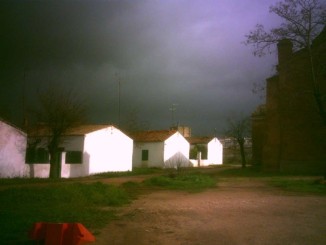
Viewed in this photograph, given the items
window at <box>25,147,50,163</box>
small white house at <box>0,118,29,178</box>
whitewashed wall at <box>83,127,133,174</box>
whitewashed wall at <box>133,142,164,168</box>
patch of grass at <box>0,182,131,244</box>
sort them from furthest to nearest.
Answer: whitewashed wall at <box>133,142,164,168</box>, whitewashed wall at <box>83,127,133,174</box>, window at <box>25,147,50,163</box>, small white house at <box>0,118,29,178</box>, patch of grass at <box>0,182,131,244</box>

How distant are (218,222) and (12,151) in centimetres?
1746

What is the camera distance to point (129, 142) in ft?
116

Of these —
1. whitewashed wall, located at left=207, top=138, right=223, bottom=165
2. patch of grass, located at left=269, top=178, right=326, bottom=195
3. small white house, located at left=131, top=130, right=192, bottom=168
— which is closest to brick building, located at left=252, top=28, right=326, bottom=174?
patch of grass, located at left=269, top=178, right=326, bottom=195

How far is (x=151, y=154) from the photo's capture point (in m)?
42.8

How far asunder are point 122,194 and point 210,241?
8.34 meters

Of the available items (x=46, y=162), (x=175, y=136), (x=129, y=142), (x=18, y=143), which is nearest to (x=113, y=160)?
(x=129, y=142)

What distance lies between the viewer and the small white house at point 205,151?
52819mm

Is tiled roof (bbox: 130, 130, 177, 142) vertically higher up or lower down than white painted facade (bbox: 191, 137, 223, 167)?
higher up

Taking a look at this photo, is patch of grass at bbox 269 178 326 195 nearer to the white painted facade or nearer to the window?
the window

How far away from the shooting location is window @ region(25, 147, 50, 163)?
25.9 meters

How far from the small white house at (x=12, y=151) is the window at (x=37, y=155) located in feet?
6.64

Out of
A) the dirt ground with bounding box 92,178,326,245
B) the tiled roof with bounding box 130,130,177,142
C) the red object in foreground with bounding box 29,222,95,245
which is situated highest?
the tiled roof with bounding box 130,130,177,142

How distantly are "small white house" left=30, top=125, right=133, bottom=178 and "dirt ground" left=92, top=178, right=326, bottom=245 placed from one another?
13810 millimetres

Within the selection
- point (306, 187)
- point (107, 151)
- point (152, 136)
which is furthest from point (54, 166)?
point (152, 136)
